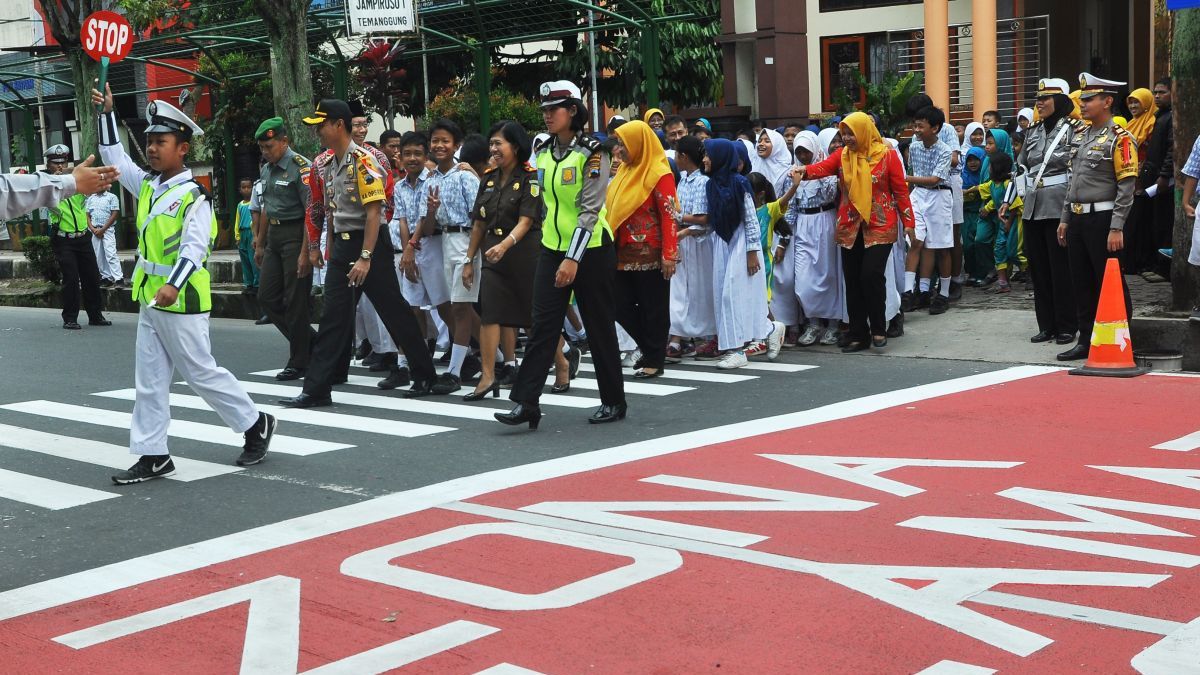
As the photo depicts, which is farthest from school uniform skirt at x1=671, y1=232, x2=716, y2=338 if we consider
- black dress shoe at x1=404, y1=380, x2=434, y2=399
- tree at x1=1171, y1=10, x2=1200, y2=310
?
tree at x1=1171, y1=10, x2=1200, y2=310

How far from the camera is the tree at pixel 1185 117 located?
1069cm

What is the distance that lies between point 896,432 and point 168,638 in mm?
4637

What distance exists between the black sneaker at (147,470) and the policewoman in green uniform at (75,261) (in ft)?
31.7

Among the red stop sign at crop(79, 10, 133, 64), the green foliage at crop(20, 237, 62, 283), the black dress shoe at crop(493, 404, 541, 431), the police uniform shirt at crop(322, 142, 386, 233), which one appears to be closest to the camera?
the black dress shoe at crop(493, 404, 541, 431)

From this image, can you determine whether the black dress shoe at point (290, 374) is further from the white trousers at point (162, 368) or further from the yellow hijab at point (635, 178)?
the white trousers at point (162, 368)

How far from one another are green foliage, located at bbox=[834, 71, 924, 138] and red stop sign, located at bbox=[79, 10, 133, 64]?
41.3 ft

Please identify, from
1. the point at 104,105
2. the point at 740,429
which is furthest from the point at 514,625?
the point at 104,105

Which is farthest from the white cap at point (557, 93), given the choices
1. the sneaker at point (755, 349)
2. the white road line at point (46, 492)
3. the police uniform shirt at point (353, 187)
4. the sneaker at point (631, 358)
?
the sneaker at point (755, 349)

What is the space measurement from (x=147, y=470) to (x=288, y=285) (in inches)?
147

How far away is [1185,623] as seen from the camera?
15.9ft

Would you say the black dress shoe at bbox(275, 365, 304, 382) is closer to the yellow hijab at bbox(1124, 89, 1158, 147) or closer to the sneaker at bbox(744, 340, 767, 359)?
the sneaker at bbox(744, 340, 767, 359)

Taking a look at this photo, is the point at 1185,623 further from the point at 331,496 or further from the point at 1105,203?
the point at 1105,203

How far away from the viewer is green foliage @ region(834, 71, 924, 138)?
985 inches

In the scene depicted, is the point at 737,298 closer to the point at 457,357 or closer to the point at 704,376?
the point at 704,376
